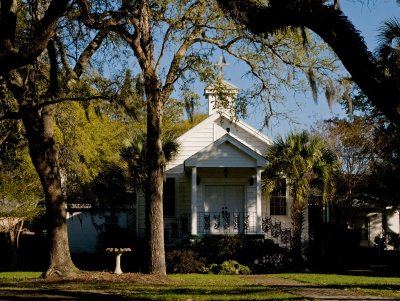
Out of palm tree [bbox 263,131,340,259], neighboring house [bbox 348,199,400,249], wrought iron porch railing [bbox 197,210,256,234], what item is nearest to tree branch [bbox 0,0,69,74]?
palm tree [bbox 263,131,340,259]

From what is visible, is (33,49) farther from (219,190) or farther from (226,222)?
(219,190)

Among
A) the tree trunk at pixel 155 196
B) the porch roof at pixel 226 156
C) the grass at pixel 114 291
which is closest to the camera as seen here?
the grass at pixel 114 291

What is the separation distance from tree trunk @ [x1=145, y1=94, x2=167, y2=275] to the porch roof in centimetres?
700

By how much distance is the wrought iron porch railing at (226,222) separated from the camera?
93.7ft

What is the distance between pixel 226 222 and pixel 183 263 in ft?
16.1

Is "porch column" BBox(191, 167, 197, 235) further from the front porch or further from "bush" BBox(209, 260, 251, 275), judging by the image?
"bush" BBox(209, 260, 251, 275)

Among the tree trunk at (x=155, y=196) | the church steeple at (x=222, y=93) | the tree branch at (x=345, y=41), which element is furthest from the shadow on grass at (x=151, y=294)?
the church steeple at (x=222, y=93)

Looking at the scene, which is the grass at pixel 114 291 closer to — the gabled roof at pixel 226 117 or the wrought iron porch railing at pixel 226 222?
the wrought iron porch railing at pixel 226 222

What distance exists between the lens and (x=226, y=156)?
91.4 ft

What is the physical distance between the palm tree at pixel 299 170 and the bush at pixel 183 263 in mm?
→ 4357

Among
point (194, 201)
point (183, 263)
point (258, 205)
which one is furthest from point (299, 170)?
point (183, 263)

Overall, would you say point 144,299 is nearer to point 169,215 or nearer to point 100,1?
point 100,1

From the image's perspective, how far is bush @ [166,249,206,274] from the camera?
954 inches

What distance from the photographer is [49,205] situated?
18.6m
